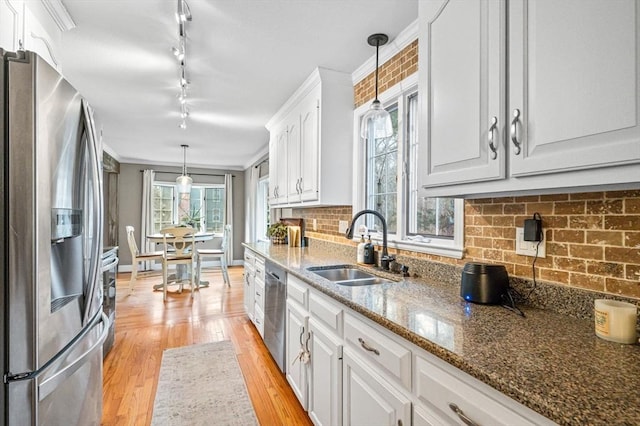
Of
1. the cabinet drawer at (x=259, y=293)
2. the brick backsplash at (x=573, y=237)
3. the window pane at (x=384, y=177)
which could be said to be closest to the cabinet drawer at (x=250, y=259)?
the cabinet drawer at (x=259, y=293)

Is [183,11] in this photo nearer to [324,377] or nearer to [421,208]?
[421,208]

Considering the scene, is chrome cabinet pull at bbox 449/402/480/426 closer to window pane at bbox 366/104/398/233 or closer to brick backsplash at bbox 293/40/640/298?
brick backsplash at bbox 293/40/640/298

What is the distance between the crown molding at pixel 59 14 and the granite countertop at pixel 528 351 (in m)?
2.16

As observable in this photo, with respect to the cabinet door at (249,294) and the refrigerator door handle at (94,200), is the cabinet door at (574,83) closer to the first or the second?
the refrigerator door handle at (94,200)

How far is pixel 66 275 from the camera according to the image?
4.11ft

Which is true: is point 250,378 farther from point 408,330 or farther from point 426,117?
point 426,117

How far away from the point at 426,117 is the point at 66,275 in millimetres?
1628

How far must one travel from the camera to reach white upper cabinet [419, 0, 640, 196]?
772mm

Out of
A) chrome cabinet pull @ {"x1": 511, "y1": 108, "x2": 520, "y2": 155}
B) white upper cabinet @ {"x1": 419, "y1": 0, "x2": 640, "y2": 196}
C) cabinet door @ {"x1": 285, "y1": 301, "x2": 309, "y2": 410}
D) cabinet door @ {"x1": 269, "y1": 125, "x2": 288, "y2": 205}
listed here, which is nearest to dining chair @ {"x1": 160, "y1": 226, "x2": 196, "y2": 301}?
cabinet door @ {"x1": 269, "y1": 125, "x2": 288, "y2": 205}

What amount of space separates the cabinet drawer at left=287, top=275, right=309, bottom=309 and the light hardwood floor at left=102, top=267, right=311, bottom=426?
0.70 metres

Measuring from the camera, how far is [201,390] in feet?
7.33

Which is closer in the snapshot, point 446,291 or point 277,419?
point 446,291

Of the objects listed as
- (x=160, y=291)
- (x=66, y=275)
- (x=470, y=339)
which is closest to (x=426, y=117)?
(x=470, y=339)

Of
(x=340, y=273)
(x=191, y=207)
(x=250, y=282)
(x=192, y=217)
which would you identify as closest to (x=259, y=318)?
(x=250, y=282)
